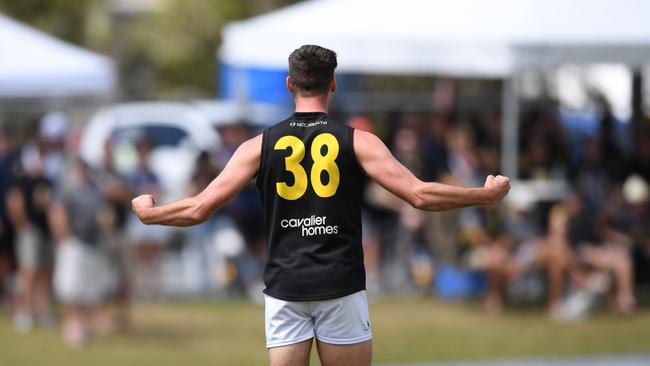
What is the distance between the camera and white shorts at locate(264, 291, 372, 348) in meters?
A: 5.59

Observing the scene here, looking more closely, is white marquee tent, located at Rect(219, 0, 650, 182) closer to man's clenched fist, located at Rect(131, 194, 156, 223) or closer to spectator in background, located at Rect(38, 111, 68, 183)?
spectator in background, located at Rect(38, 111, 68, 183)

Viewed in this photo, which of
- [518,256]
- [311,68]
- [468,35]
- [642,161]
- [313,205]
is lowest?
[518,256]

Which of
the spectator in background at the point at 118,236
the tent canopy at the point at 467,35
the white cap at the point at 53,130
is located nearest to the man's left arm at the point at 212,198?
the spectator in background at the point at 118,236

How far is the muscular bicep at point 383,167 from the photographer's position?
5527 mm

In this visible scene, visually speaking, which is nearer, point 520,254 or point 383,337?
point 383,337

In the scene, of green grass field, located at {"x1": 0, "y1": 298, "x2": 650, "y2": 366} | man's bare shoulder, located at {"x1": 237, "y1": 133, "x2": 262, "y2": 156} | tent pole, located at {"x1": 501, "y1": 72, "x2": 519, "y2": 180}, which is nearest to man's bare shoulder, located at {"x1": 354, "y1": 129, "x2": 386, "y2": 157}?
man's bare shoulder, located at {"x1": 237, "y1": 133, "x2": 262, "y2": 156}

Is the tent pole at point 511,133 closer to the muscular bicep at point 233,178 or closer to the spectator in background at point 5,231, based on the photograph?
the spectator in background at point 5,231

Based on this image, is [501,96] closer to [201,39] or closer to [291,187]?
[201,39]

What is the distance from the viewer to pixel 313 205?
5.57 metres

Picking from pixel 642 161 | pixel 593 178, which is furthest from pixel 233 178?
pixel 642 161

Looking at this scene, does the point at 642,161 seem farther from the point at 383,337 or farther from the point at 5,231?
the point at 5,231

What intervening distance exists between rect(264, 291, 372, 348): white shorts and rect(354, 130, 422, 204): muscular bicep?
20.4 inches

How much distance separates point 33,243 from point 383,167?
895 cm

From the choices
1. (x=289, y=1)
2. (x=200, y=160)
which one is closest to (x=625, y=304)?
(x=200, y=160)
